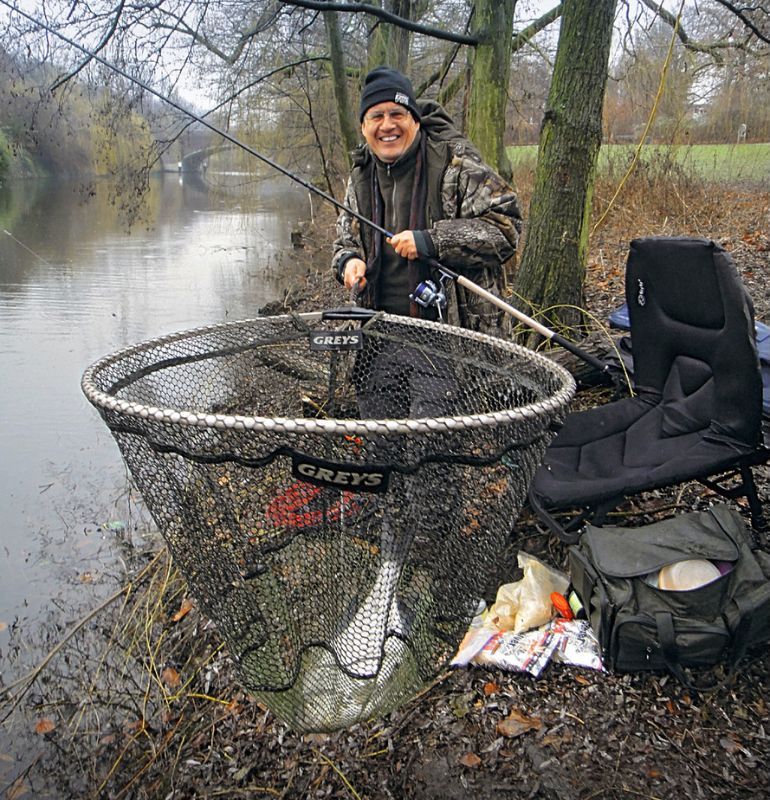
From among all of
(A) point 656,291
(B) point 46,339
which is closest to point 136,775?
(A) point 656,291

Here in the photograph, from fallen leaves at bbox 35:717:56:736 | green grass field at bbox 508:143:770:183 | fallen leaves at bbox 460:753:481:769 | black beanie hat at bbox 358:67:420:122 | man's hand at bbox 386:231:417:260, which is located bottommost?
→ fallen leaves at bbox 35:717:56:736

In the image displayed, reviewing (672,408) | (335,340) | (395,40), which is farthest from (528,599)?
(395,40)

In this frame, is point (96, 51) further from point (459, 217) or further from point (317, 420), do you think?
point (317, 420)

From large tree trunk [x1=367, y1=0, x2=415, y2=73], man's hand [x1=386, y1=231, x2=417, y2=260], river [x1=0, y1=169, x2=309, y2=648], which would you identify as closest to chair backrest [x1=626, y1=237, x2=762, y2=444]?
man's hand [x1=386, y1=231, x2=417, y2=260]

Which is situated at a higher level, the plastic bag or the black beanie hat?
the black beanie hat

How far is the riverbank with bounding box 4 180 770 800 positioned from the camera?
6.40ft

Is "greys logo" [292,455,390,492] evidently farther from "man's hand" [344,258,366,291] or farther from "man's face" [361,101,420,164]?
"man's face" [361,101,420,164]

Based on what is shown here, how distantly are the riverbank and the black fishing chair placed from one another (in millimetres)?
320

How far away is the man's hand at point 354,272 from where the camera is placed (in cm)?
282

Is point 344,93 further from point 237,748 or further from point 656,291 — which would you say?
point 237,748

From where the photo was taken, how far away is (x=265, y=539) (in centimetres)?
167

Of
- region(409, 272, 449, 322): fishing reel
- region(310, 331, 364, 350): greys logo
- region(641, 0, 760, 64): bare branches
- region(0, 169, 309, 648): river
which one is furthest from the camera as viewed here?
region(641, 0, 760, 64): bare branches

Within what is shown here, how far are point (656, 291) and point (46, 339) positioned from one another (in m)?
7.12

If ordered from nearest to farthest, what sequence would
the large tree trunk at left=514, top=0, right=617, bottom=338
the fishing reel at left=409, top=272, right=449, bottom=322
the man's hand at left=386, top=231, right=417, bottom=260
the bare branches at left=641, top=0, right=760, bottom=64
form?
the man's hand at left=386, top=231, right=417, bottom=260
the fishing reel at left=409, top=272, right=449, bottom=322
the large tree trunk at left=514, top=0, right=617, bottom=338
the bare branches at left=641, top=0, right=760, bottom=64
